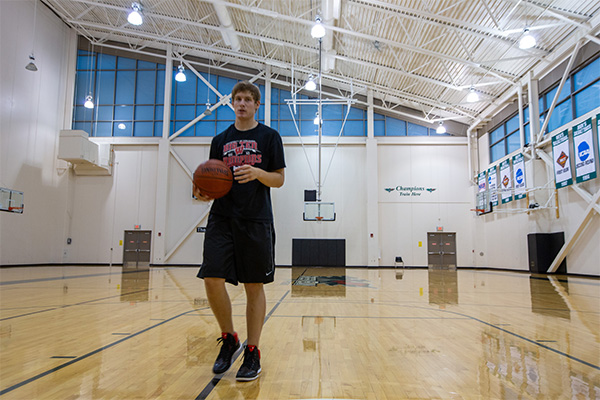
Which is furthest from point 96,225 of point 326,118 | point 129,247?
point 326,118

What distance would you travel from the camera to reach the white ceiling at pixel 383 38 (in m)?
10.8

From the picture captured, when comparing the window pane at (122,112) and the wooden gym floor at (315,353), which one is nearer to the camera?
the wooden gym floor at (315,353)

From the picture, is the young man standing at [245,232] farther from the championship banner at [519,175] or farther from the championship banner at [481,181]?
the championship banner at [481,181]

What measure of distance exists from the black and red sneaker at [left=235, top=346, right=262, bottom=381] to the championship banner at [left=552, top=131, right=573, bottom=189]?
12.0 m

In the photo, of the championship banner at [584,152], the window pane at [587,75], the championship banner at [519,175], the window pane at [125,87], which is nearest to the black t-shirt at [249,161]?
the championship banner at [584,152]

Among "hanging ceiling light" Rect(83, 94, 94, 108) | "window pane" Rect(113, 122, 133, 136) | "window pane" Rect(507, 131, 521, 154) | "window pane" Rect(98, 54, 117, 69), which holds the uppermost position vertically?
"window pane" Rect(98, 54, 117, 69)

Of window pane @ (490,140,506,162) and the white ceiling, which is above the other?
the white ceiling

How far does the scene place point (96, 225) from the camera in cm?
1775

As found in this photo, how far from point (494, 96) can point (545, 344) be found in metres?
14.7

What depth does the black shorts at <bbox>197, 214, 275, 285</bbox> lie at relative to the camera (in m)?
2.17

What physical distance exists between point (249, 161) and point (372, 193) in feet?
51.5

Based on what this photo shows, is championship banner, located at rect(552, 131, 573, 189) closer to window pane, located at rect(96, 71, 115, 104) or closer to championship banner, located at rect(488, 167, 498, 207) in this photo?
championship banner, located at rect(488, 167, 498, 207)

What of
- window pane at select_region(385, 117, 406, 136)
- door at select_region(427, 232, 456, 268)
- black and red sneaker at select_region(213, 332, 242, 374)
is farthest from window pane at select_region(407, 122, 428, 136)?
black and red sneaker at select_region(213, 332, 242, 374)

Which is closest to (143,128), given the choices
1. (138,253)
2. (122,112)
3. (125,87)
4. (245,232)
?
(122,112)
